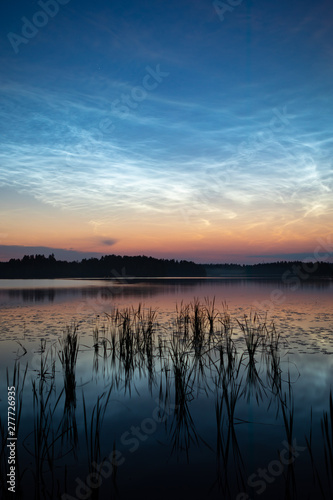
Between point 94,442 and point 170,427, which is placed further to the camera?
point 170,427

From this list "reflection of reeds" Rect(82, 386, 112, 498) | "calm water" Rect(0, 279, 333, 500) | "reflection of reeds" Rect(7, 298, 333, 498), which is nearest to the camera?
"reflection of reeds" Rect(82, 386, 112, 498)

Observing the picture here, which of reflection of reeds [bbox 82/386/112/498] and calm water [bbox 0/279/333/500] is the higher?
reflection of reeds [bbox 82/386/112/498]

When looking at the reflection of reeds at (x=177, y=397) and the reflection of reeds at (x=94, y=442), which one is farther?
the reflection of reeds at (x=177, y=397)

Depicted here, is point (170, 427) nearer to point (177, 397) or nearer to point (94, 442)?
point (177, 397)

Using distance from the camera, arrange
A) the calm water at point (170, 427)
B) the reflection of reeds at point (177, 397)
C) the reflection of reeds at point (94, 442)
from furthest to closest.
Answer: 1. the reflection of reeds at point (177, 397)
2. the calm water at point (170, 427)
3. the reflection of reeds at point (94, 442)

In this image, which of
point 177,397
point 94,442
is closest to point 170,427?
point 177,397

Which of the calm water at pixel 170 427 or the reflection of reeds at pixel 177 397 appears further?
the reflection of reeds at pixel 177 397

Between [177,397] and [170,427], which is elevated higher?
[177,397]

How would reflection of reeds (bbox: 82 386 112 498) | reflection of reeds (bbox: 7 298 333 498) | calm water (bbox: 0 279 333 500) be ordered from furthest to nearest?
reflection of reeds (bbox: 7 298 333 498) → calm water (bbox: 0 279 333 500) → reflection of reeds (bbox: 82 386 112 498)

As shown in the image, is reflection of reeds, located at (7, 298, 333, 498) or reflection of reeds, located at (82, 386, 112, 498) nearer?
reflection of reeds, located at (82, 386, 112, 498)

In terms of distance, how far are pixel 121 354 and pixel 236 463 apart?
21.4ft

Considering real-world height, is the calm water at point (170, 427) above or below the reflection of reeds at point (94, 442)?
below

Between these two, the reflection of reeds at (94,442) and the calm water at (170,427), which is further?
the calm water at (170,427)

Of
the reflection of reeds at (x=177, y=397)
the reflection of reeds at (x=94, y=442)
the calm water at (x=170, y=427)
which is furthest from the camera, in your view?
the reflection of reeds at (x=177, y=397)
